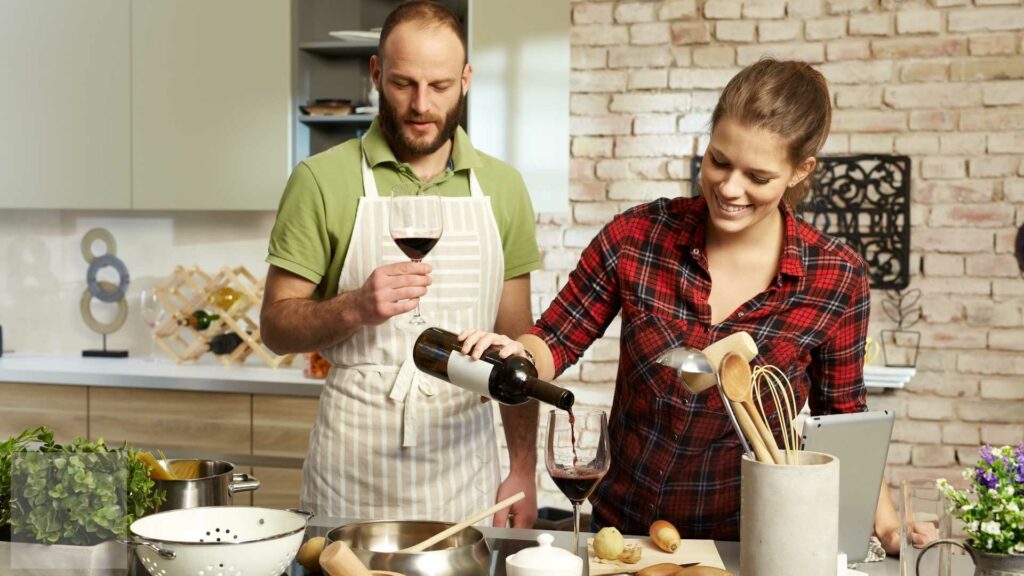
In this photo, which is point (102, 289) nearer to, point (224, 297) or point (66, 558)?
point (224, 297)

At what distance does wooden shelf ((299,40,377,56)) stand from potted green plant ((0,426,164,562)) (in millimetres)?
2695

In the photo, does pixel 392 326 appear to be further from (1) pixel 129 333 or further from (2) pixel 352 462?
(1) pixel 129 333

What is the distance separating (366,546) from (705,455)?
62 cm

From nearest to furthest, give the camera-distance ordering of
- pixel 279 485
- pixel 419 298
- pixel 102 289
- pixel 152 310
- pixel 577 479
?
pixel 577 479 → pixel 419 298 → pixel 279 485 → pixel 152 310 → pixel 102 289

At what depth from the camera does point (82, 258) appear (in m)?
4.52

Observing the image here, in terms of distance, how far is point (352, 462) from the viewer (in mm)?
2184

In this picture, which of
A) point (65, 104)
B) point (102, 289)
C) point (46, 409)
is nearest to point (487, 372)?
point (46, 409)

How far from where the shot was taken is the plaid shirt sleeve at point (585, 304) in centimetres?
189

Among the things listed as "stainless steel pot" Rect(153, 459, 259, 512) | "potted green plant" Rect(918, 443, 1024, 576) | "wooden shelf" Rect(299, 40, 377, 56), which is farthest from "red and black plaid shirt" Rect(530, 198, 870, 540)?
"wooden shelf" Rect(299, 40, 377, 56)

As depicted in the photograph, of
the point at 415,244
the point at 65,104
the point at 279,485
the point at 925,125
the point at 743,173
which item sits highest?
the point at 65,104

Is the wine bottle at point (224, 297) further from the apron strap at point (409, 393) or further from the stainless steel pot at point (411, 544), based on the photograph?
the stainless steel pot at point (411, 544)

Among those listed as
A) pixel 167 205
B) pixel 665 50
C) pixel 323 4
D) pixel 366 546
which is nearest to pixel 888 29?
pixel 665 50

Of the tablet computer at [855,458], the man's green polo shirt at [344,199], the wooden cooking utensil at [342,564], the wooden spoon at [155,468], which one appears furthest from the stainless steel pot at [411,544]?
the man's green polo shirt at [344,199]

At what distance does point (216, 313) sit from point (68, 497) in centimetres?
277
